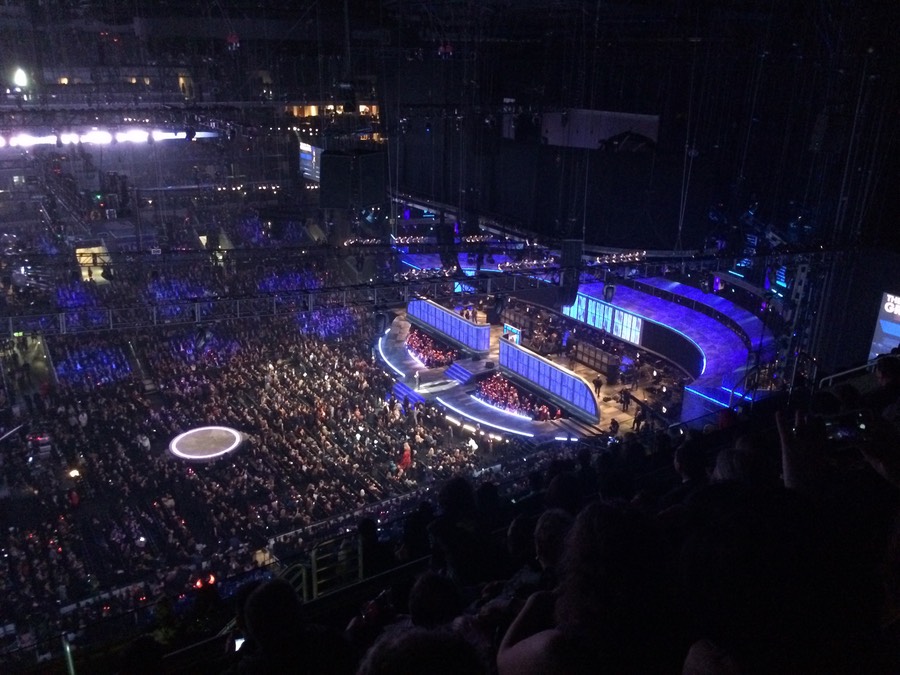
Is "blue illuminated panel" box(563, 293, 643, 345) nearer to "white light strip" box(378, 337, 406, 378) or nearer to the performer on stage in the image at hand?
"white light strip" box(378, 337, 406, 378)

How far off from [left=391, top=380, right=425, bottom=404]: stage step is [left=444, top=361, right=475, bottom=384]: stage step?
3.65 feet

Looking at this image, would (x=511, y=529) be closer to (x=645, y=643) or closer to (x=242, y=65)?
(x=645, y=643)

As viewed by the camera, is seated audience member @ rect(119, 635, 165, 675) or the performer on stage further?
the performer on stage

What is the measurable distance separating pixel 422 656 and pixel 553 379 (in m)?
12.4

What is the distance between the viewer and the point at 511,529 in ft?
9.31

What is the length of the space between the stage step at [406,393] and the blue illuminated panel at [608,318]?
3.75 meters

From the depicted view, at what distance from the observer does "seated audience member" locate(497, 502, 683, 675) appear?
4.11ft

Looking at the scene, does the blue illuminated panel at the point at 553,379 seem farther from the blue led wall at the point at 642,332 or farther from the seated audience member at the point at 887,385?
the seated audience member at the point at 887,385

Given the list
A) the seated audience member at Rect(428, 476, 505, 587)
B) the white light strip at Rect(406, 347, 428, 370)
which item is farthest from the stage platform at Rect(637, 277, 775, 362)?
the seated audience member at Rect(428, 476, 505, 587)

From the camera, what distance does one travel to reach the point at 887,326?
8648 millimetres

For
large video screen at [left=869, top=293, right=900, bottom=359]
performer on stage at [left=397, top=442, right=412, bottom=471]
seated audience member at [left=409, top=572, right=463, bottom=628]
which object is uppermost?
seated audience member at [left=409, top=572, right=463, bottom=628]

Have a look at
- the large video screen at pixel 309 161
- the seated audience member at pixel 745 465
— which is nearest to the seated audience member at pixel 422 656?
the seated audience member at pixel 745 465

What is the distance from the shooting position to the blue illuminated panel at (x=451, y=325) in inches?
601

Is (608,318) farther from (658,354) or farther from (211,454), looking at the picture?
(211,454)
